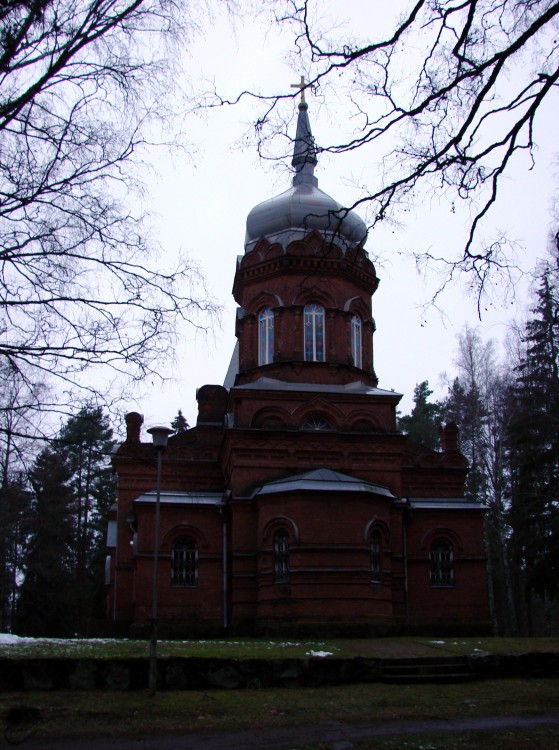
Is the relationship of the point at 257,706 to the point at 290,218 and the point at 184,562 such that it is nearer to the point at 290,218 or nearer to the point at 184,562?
the point at 184,562

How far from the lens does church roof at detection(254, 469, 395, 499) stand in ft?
70.3

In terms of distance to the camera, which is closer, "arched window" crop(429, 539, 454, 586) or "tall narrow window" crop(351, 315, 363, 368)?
"arched window" crop(429, 539, 454, 586)

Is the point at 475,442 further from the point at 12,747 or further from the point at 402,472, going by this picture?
the point at 12,747

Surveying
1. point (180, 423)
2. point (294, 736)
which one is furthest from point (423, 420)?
point (294, 736)

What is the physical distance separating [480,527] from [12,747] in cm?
1903

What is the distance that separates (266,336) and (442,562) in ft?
29.7

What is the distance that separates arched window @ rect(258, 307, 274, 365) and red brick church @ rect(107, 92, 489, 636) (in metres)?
0.05

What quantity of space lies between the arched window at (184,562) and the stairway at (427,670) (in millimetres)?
10736

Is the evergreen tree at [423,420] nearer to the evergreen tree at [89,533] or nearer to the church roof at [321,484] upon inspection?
the evergreen tree at [89,533]

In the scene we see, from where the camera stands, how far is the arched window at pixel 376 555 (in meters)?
21.8

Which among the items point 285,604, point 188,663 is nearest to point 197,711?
point 188,663

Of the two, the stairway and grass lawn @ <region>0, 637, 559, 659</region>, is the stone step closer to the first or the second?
the stairway

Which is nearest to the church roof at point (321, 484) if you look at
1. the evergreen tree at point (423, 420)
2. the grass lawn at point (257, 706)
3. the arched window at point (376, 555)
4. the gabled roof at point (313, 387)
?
the arched window at point (376, 555)

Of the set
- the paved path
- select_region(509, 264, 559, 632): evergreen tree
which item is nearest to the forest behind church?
select_region(509, 264, 559, 632): evergreen tree
